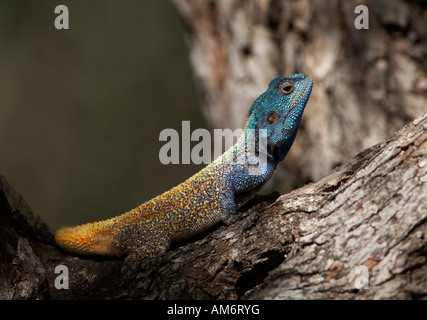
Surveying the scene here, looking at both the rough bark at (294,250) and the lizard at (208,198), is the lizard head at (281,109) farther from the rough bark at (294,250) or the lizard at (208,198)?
the rough bark at (294,250)

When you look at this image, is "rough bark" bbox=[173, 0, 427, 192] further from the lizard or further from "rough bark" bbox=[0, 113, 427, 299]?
"rough bark" bbox=[0, 113, 427, 299]

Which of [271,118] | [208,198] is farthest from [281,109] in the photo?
[208,198]

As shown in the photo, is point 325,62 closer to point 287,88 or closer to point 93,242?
point 287,88

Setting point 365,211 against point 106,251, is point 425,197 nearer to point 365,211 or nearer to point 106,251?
point 365,211

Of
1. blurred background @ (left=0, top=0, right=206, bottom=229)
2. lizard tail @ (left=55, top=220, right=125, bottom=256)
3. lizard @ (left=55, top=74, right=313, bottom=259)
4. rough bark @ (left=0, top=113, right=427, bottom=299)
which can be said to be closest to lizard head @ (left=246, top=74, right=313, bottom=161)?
lizard @ (left=55, top=74, right=313, bottom=259)

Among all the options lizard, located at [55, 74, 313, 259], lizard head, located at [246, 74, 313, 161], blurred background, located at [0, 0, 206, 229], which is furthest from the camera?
blurred background, located at [0, 0, 206, 229]
